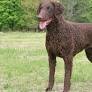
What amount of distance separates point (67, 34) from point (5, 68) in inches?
159

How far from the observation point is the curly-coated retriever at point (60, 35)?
757 cm

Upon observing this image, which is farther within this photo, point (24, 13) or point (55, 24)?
point (24, 13)

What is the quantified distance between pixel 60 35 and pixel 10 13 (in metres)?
33.4

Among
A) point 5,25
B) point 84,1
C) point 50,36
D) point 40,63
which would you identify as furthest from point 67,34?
point 84,1

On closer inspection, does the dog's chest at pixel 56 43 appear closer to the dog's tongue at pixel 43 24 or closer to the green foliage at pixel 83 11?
the dog's tongue at pixel 43 24

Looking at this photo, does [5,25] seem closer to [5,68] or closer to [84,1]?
[84,1]

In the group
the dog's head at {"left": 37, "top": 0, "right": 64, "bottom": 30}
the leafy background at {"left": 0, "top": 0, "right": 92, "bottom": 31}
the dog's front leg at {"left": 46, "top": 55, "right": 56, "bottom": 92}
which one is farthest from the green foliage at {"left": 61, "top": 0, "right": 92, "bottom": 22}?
the dog's head at {"left": 37, "top": 0, "right": 64, "bottom": 30}

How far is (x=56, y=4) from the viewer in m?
7.59

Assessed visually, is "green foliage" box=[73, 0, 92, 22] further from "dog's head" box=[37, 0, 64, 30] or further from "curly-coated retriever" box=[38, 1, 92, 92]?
"dog's head" box=[37, 0, 64, 30]

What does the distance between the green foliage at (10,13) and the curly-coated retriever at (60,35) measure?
3134 cm

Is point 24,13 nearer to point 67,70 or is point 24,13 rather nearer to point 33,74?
point 33,74

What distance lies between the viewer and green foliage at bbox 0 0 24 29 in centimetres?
3988

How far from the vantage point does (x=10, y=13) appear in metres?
40.8

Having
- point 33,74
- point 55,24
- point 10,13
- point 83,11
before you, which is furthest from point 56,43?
point 83,11
